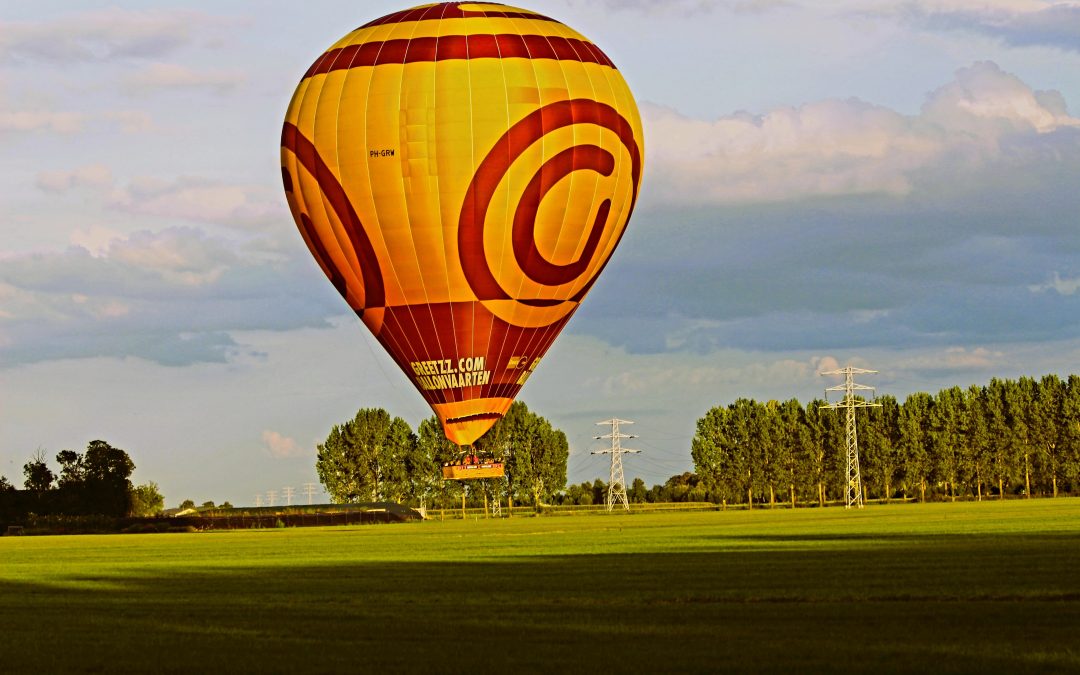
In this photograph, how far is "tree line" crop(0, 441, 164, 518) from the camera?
12019 centimetres

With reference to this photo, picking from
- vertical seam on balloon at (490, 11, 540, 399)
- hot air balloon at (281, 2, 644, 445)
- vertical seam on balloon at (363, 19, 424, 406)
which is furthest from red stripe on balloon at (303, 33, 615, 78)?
vertical seam on balloon at (363, 19, 424, 406)

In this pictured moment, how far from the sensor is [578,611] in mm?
25422

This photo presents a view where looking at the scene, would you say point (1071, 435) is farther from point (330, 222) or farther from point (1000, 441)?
point (330, 222)

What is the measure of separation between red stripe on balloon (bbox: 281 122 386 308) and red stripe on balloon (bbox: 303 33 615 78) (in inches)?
106

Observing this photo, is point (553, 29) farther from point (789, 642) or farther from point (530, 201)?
point (789, 642)

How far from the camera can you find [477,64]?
52.5 meters

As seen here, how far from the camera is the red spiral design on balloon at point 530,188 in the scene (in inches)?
2051

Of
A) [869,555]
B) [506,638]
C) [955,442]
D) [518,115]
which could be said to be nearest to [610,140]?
[518,115]

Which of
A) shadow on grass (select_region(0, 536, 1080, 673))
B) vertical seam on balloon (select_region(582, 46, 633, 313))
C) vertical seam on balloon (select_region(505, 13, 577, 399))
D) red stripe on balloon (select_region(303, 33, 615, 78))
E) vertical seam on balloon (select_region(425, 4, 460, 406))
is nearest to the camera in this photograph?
shadow on grass (select_region(0, 536, 1080, 673))

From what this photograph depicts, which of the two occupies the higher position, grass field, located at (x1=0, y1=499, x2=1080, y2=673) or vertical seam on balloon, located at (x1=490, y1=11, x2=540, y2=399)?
vertical seam on balloon, located at (x1=490, y1=11, x2=540, y2=399)

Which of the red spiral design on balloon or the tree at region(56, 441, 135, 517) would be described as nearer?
the red spiral design on balloon

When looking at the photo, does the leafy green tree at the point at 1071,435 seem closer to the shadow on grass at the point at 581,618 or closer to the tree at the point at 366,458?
the tree at the point at 366,458

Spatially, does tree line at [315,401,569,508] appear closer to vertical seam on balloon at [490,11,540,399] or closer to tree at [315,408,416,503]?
tree at [315,408,416,503]

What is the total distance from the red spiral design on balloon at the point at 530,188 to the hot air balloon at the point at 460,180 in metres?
0.05
